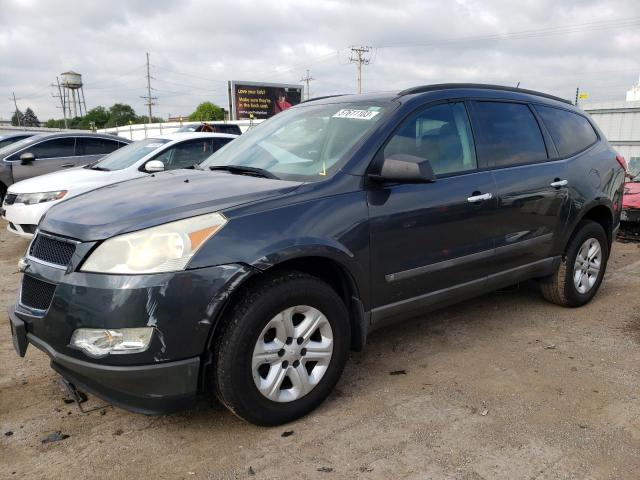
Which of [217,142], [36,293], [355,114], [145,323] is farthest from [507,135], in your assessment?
[217,142]

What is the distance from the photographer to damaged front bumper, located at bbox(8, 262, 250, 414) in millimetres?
2270

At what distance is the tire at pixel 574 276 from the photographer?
4398 mm

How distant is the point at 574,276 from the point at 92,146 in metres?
8.63

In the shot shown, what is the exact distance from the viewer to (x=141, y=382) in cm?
234

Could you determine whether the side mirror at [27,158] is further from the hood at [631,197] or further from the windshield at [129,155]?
the hood at [631,197]

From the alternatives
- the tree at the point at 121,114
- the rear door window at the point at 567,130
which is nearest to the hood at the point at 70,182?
the rear door window at the point at 567,130

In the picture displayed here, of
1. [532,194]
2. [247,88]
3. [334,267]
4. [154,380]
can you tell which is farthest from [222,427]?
[247,88]


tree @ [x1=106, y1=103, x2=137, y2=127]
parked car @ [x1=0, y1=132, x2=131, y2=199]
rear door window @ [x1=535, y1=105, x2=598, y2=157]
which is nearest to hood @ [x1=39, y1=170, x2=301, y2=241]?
rear door window @ [x1=535, y1=105, x2=598, y2=157]

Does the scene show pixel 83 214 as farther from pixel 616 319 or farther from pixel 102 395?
pixel 616 319

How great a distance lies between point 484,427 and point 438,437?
275mm

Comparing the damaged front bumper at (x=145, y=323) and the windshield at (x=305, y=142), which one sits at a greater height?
the windshield at (x=305, y=142)

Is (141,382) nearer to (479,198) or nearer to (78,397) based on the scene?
(78,397)

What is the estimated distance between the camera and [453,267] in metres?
3.42

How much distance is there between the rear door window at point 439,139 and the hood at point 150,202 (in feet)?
2.73
